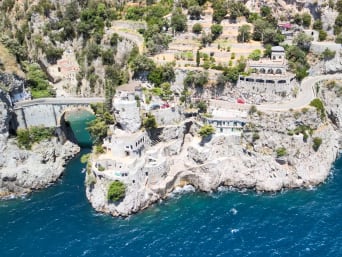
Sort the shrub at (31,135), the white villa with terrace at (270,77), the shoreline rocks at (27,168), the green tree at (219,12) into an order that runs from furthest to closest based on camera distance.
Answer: the green tree at (219,12), the white villa with terrace at (270,77), the shrub at (31,135), the shoreline rocks at (27,168)

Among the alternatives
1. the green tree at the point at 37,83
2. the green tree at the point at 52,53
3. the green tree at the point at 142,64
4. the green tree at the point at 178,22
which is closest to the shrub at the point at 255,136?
the green tree at the point at 142,64

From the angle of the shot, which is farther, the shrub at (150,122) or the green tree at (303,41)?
the green tree at (303,41)

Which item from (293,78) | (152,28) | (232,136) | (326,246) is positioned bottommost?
(326,246)

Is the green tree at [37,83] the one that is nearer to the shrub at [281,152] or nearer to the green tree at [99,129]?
the green tree at [99,129]

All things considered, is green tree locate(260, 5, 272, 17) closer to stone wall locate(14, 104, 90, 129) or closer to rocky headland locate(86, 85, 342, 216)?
rocky headland locate(86, 85, 342, 216)

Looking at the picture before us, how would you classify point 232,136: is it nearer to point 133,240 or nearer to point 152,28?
point 133,240

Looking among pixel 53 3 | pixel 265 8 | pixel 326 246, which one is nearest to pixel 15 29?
pixel 53 3
